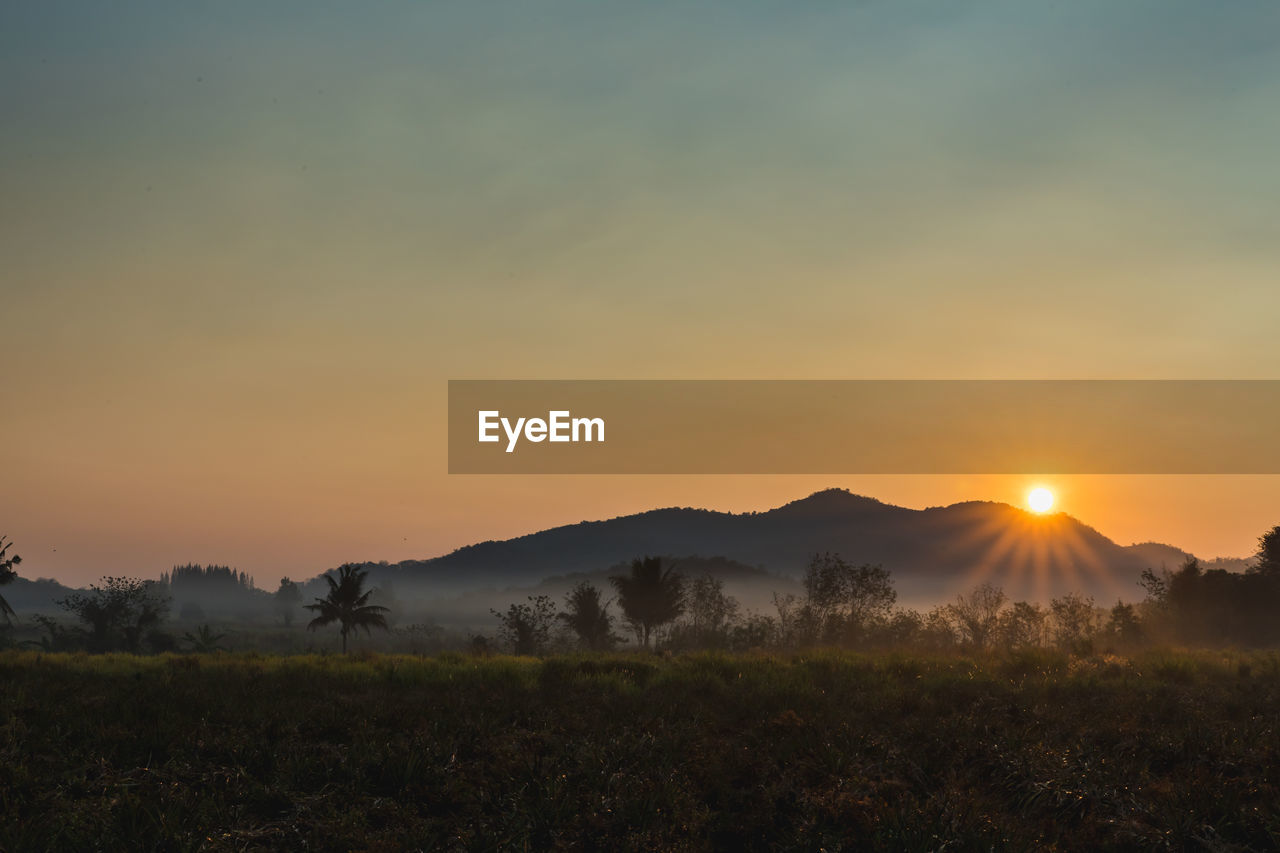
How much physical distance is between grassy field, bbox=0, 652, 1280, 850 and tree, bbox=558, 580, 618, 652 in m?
47.9

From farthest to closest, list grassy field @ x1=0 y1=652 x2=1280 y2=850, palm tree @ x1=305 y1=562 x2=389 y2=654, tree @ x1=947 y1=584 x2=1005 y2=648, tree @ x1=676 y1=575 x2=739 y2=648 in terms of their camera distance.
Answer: tree @ x1=676 y1=575 x2=739 y2=648 < tree @ x1=947 y1=584 x2=1005 y2=648 < palm tree @ x1=305 y1=562 x2=389 y2=654 < grassy field @ x1=0 y1=652 x2=1280 y2=850

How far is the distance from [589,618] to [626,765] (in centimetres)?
5581

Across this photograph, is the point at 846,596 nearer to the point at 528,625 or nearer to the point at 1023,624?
the point at 1023,624

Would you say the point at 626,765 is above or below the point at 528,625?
above

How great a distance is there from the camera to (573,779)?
13.2 m

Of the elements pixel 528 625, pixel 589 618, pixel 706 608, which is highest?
pixel 589 618

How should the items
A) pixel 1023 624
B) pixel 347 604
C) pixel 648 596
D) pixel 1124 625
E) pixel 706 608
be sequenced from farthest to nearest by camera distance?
pixel 706 608
pixel 1023 624
pixel 347 604
pixel 1124 625
pixel 648 596

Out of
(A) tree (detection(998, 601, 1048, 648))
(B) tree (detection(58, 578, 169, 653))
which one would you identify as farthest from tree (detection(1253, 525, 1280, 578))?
(B) tree (detection(58, 578, 169, 653))

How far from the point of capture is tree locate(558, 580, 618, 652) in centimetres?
6800

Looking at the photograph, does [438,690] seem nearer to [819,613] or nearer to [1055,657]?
[1055,657]

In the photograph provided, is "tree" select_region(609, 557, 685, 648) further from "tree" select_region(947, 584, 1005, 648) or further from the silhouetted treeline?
the silhouetted treeline

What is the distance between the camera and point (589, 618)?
225ft

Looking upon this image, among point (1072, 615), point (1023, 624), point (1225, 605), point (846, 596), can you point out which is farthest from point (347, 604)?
point (1225, 605)

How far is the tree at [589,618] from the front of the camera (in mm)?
68000
